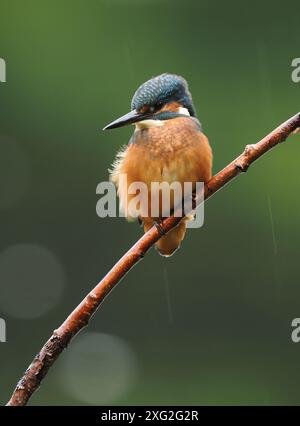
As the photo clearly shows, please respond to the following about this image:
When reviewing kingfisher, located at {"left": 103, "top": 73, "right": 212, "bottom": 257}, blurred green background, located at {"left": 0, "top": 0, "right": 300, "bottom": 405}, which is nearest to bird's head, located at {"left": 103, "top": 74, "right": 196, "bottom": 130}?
kingfisher, located at {"left": 103, "top": 73, "right": 212, "bottom": 257}

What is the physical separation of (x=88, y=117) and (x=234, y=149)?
36.0 inches

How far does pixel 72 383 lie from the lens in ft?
18.1

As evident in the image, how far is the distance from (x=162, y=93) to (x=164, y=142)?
0.47 feet

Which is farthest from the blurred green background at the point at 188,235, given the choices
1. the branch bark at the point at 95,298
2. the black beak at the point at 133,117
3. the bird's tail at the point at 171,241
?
the branch bark at the point at 95,298

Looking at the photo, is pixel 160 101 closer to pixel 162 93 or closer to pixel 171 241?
pixel 162 93

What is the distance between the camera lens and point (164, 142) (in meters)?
2.33

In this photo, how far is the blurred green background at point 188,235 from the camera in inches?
Answer: 187

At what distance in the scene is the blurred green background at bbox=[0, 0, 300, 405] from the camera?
187 inches

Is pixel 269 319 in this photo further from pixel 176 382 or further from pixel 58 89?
pixel 58 89

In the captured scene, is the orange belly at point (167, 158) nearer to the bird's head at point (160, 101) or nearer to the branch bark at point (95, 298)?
the bird's head at point (160, 101)

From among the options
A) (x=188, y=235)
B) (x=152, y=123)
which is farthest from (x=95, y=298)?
(x=188, y=235)

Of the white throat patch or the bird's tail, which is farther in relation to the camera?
the bird's tail

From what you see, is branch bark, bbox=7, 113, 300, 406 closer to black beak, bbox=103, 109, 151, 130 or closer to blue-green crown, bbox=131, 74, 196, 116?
black beak, bbox=103, 109, 151, 130

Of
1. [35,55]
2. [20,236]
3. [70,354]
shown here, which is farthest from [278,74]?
[70,354]
